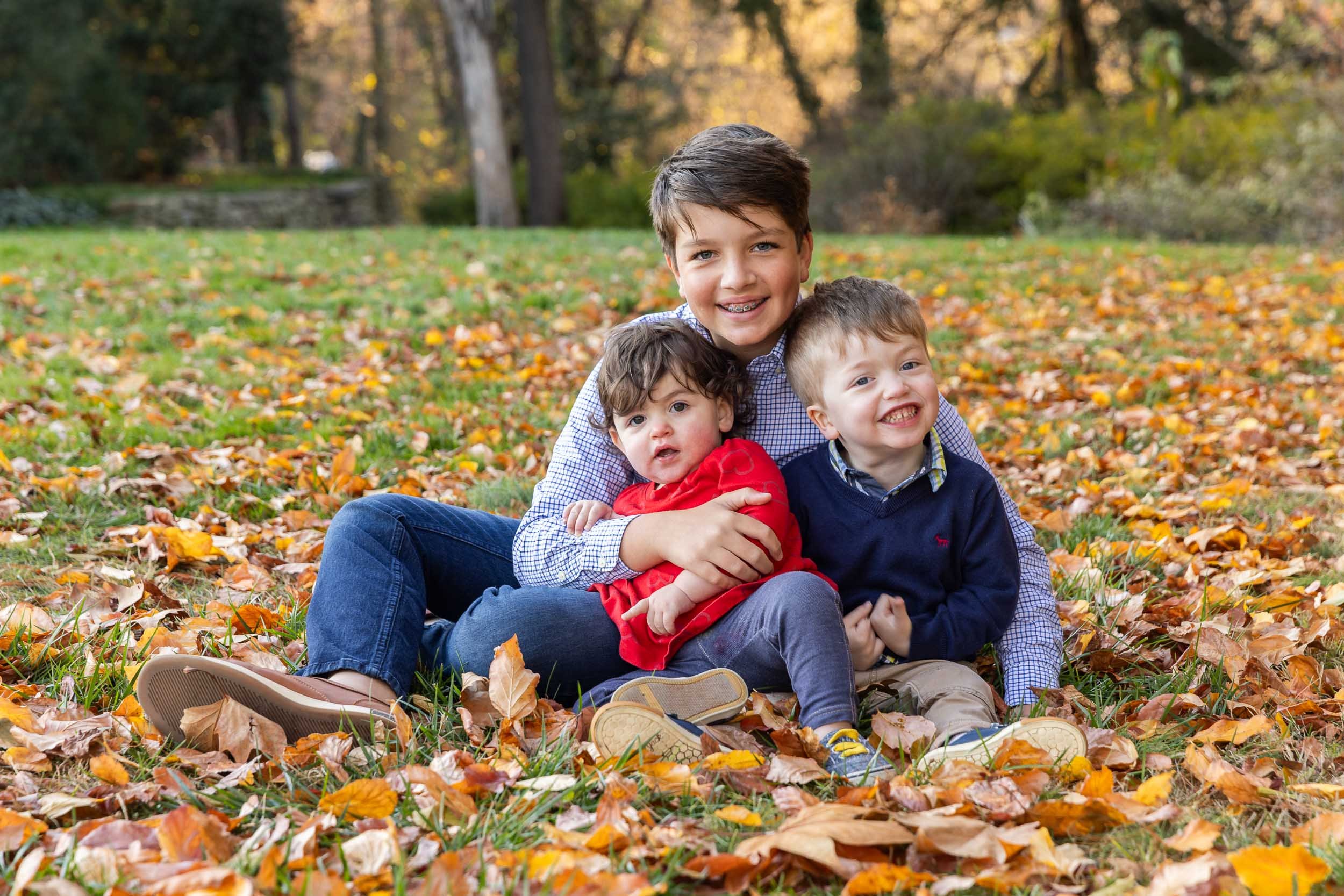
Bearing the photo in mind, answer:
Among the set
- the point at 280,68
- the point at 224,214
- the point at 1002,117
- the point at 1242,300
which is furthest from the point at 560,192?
the point at 1242,300

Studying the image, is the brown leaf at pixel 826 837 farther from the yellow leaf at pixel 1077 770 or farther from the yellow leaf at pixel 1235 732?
the yellow leaf at pixel 1235 732

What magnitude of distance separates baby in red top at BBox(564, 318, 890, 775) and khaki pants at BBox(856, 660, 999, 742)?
208 millimetres

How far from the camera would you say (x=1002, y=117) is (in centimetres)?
1670

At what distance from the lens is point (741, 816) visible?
1.81 m

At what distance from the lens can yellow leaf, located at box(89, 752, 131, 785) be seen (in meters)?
1.94

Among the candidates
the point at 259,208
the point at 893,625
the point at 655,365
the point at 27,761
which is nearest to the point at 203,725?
the point at 27,761

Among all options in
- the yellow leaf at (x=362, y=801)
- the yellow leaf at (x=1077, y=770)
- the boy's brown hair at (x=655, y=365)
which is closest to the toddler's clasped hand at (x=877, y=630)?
the yellow leaf at (x=1077, y=770)

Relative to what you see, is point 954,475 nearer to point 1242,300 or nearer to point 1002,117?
point 1242,300

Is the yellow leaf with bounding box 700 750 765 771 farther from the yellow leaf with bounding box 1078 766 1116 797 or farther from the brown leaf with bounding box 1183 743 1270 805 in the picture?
the brown leaf with bounding box 1183 743 1270 805

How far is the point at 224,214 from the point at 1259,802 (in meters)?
18.2

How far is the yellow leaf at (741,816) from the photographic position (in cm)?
180

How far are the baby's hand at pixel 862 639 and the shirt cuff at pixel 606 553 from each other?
1.59 feet

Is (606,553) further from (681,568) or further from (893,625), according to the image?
(893,625)

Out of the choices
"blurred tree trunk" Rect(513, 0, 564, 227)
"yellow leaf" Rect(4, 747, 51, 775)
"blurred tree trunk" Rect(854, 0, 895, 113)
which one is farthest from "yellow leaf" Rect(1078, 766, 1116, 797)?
"blurred tree trunk" Rect(854, 0, 895, 113)
